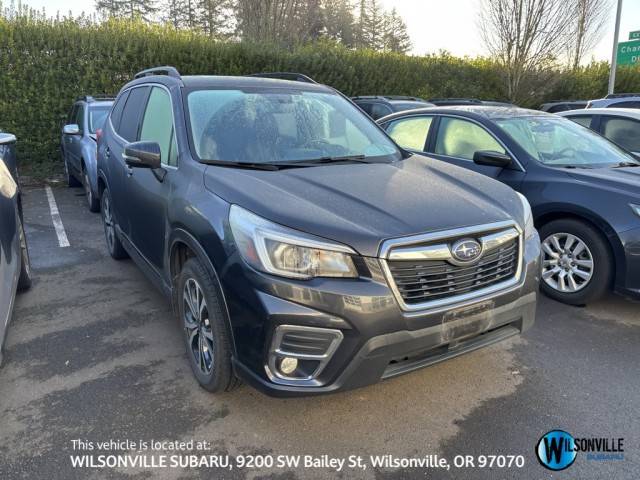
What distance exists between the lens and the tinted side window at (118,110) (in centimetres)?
470

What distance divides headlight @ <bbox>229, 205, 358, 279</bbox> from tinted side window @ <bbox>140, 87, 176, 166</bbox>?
1225mm

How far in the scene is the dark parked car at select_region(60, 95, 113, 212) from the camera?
7180 millimetres

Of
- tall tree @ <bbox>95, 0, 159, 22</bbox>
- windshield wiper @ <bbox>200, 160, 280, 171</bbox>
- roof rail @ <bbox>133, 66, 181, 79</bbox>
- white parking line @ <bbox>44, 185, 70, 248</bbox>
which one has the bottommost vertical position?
white parking line @ <bbox>44, 185, 70, 248</bbox>

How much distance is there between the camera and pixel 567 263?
167 inches

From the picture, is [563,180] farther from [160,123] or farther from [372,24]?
[372,24]

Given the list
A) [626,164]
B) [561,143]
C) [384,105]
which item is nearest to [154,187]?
[561,143]

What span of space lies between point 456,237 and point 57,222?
20.8 feet

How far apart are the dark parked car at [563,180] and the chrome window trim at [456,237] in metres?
1.69

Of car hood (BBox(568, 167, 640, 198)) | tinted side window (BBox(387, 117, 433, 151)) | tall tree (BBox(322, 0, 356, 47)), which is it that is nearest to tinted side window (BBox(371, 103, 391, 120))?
tinted side window (BBox(387, 117, 433, 151))

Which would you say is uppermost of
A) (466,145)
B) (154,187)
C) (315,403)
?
(466,145)

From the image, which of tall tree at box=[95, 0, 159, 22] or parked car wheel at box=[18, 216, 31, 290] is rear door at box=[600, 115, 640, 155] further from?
tall tree at box=[95, 0, 159, 22]

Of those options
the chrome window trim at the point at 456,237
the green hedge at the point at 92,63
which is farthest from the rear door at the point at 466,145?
the green hedge at the point at 92,63

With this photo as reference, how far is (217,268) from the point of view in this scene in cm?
253

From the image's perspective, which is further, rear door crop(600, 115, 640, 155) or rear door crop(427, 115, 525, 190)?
rear door crop(600, 115, 640, 155)
